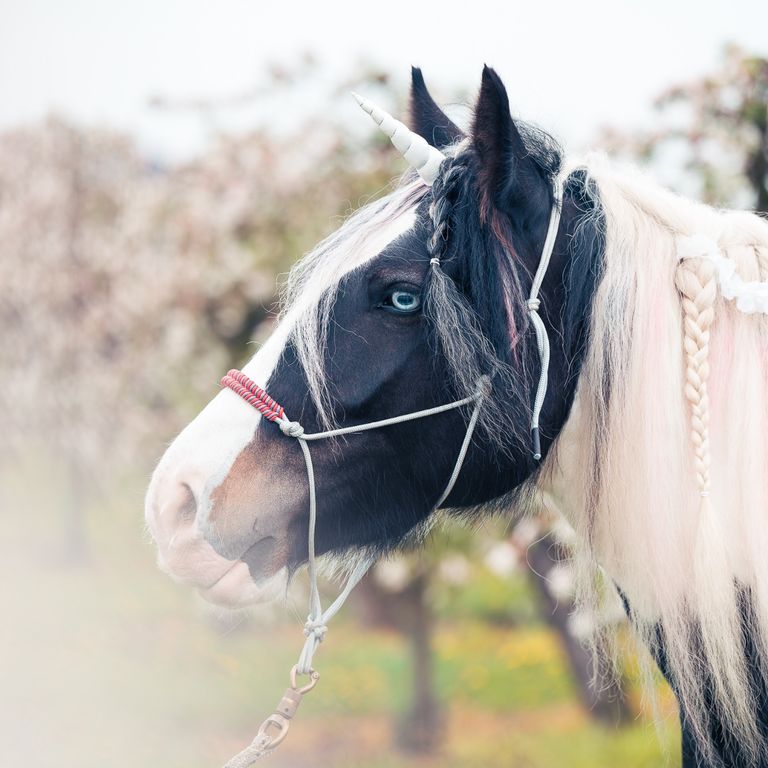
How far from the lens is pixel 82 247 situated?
8.30 m

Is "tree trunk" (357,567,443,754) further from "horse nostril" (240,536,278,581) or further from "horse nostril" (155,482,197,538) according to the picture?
"horse nostril" (155,482,197,538)

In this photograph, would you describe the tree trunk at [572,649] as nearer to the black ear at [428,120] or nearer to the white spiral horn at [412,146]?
the black ear at [428,120]

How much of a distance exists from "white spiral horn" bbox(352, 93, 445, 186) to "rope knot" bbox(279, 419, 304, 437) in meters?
0.61

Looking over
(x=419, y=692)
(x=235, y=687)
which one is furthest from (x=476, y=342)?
(x=235, y=687)

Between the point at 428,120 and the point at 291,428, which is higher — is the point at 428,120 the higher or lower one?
the higher one

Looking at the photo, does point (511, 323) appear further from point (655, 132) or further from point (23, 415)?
point (23, 415)

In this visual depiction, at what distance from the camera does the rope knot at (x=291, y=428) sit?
165cm

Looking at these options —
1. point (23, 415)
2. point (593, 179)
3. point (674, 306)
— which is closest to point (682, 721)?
point (674, 306)

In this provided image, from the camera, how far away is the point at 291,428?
1.65m

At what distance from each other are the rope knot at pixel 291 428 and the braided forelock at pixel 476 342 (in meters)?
0.33

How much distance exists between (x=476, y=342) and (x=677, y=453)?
46cm

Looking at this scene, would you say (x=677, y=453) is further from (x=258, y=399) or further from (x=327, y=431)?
(x=258, y=399)

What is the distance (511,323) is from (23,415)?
26.9ft

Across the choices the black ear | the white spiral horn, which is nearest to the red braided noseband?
the white spiral horn
